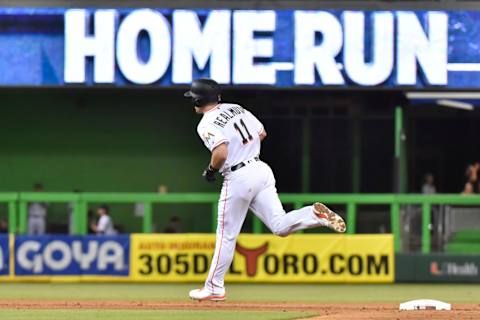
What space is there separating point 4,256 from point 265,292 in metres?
4.41

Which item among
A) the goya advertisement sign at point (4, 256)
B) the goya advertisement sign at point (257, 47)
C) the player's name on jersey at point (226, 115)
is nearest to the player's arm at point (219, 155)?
the player's name on jersey at point (226, 115)


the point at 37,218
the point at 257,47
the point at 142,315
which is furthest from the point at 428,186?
the point at 142,315

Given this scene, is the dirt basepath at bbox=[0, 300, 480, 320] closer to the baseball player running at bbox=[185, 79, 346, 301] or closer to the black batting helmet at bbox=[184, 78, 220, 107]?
the baseball player running at bbox=[185, 79, 346, 301]

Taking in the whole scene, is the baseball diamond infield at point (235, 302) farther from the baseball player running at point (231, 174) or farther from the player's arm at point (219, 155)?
the player's arm at point (219, 155)

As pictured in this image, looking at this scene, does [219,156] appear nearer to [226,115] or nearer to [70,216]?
[226,115]

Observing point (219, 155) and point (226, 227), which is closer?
point (219, 155)

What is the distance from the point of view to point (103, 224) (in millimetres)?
19469

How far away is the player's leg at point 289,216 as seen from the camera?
1118cm

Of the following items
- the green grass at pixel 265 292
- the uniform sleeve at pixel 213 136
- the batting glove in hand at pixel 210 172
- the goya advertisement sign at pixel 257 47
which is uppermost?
the goya advertisement sign at pixel 257 47

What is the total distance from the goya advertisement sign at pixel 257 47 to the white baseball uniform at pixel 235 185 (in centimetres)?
784

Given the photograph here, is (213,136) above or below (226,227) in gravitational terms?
above

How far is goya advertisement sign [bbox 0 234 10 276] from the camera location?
60.0 ft

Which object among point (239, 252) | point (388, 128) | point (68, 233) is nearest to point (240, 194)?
point (239, 252)

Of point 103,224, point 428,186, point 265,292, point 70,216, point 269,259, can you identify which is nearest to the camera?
point 265,292
